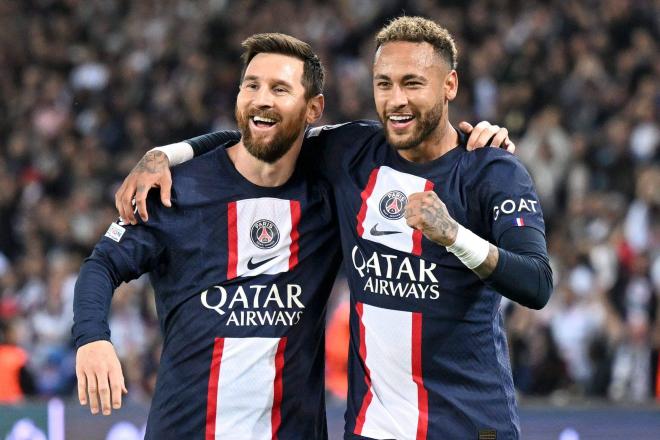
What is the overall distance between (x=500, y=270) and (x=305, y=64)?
4.42 ft

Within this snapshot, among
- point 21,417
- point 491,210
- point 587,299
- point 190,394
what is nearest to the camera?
point 491,210

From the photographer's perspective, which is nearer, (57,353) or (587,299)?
(587,299)

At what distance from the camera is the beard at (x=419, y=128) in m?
4.48

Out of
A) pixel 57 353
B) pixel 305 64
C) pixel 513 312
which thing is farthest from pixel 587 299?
pixel 305 64

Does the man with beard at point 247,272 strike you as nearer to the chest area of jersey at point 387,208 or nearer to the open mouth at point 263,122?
the open mouth at point 263,122

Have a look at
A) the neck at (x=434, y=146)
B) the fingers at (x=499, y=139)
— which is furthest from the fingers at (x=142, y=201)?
the fingers at (x=499, y=139)

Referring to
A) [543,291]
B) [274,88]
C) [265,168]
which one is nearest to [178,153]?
[265,168]

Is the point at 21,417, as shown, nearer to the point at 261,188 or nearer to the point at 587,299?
the point at 261,188

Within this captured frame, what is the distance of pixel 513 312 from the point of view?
10.6 meters

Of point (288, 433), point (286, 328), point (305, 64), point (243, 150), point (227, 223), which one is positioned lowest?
point (288, 433)

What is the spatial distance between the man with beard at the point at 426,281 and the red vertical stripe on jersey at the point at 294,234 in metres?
0.29

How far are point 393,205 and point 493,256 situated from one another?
2.20 feet

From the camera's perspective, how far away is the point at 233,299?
4.71 m

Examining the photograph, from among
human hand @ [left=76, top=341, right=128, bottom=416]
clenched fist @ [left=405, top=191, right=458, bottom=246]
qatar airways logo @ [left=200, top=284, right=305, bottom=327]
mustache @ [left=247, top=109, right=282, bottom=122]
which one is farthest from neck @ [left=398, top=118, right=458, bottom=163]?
human hand @ [left=76, top=341, right=128, bottom=416]
